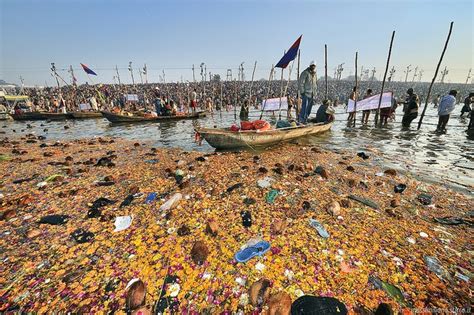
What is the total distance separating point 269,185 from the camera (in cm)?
465

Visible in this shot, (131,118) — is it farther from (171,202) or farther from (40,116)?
(171,202)

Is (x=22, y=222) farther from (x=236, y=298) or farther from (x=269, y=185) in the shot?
(x=269, y=185)

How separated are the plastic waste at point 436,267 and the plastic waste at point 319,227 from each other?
1125 millimetres

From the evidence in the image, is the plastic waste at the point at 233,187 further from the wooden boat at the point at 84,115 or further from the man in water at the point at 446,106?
the wooden boat at the point at 84,115

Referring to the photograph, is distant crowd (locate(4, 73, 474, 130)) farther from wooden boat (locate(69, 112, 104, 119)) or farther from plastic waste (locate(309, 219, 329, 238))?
plastic waste (locate(309, 219, 329, 238))

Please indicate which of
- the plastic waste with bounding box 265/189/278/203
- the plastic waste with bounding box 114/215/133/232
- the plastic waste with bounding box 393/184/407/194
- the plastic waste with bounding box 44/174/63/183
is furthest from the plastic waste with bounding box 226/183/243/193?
the plastic waste with bounding box 44/174/63/183

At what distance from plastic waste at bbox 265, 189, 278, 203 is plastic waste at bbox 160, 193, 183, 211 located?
1.69 meters

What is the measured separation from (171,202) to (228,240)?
148 centimetres

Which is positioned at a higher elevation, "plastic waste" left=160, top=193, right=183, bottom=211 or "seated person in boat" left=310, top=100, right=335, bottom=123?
"seated person in boat" left=310, top=100, right=335, bottom=123

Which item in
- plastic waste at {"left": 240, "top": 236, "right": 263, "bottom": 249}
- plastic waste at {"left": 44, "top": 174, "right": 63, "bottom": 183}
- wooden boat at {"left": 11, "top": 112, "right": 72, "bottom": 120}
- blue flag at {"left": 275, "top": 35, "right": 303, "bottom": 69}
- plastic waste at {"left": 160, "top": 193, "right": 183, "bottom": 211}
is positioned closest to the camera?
plastic waste at {"left": 240, "top": 236, "right": 263, "bottom": 249}

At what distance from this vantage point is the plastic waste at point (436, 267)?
2361 mm

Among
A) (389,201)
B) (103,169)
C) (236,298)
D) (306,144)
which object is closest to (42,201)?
(103,169)

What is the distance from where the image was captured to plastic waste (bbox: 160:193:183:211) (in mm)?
3814

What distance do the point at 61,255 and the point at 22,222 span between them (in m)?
1.49
